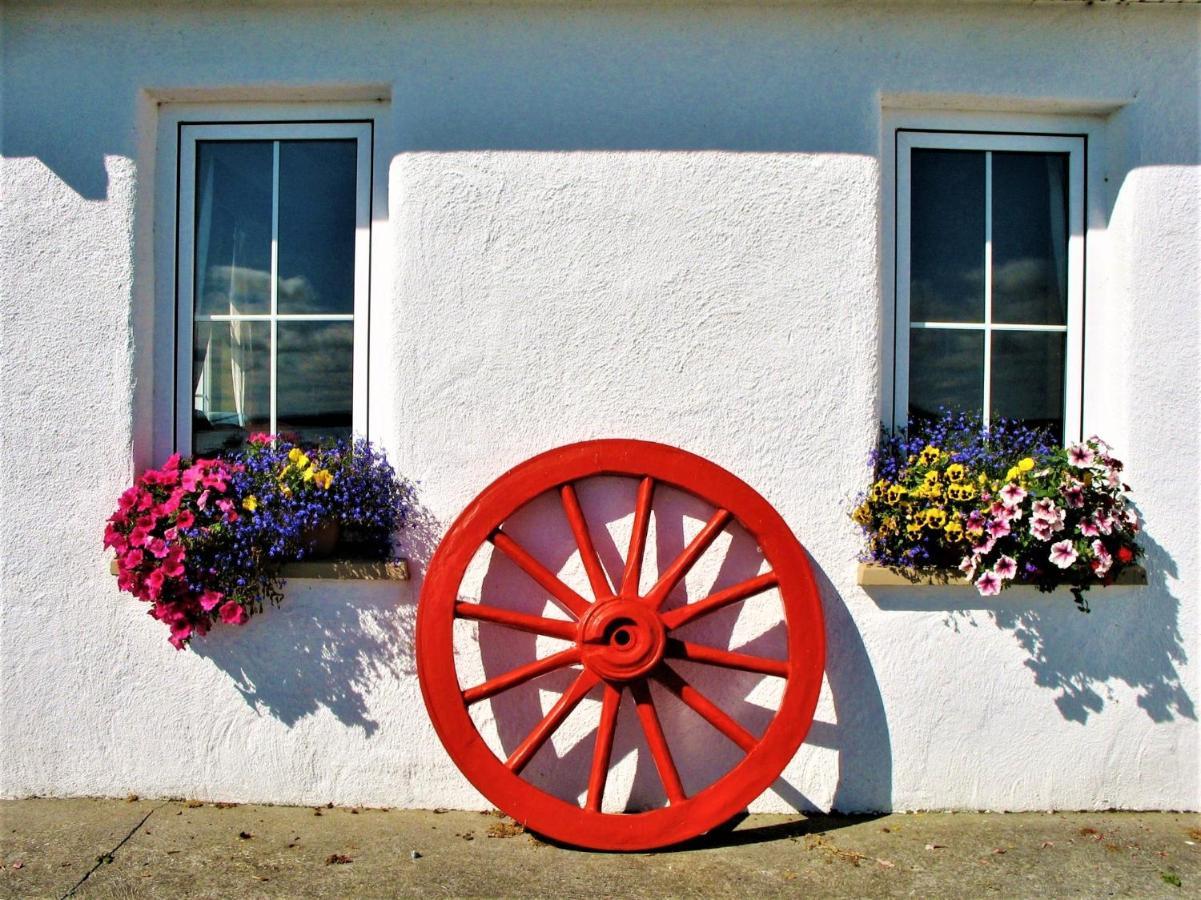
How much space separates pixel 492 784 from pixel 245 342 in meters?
1.88

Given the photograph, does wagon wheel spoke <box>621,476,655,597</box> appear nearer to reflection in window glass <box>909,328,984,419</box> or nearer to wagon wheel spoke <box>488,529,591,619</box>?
wagon wheel spoke <box>488,529,591,619</box>

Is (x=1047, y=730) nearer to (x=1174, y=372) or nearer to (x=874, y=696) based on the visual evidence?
(x=874, y=696)

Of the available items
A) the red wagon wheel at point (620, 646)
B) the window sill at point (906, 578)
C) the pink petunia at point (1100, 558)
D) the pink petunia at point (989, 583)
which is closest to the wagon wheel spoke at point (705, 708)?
the red wagon wheel at point (620, 646)

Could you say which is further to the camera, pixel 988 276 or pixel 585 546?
pixel 988 276

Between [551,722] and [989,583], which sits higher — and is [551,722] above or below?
below

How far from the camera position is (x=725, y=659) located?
10.4 ft

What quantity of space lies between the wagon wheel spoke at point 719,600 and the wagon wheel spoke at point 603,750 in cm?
30

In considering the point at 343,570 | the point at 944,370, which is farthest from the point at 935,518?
the point at 343,570

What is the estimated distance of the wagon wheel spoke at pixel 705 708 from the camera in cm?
315

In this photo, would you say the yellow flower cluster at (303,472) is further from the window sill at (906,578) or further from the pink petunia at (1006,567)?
the pink petunia at (1006,567)

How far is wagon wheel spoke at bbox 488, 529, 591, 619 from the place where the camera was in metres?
3.18

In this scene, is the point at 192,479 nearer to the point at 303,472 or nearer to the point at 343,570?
the point at 303,472

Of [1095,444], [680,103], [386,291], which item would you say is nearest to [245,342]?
[386,291]

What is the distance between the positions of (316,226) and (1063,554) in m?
2.90
